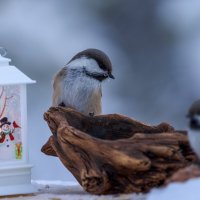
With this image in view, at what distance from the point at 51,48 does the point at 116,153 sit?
198 centimetres

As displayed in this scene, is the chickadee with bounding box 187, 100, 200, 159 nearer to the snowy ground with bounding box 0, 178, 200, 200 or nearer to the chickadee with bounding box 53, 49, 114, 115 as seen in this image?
the snowy ground with bounding box 0, 178, 200, 200

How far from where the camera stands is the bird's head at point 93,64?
3.20 meters

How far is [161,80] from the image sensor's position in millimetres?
4270

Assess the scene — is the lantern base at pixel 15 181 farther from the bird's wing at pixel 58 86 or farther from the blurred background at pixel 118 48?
the blurred background at pixel 118 48

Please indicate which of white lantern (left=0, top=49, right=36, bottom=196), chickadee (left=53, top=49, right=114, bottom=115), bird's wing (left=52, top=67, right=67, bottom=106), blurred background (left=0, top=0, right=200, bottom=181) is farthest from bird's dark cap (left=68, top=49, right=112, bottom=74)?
blurred background (left=0, top=0, right=200, bottom=181)

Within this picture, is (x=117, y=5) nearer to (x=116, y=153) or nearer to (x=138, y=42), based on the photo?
(x=138, y=42)

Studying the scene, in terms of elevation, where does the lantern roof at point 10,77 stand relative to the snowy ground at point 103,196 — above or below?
above

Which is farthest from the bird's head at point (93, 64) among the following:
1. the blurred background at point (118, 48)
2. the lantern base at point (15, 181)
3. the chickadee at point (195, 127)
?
the blurred background at point (118, 48)

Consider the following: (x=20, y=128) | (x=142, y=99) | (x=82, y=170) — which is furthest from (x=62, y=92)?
(x=142, y=99)

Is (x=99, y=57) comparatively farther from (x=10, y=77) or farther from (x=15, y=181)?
(x=15, y=181)

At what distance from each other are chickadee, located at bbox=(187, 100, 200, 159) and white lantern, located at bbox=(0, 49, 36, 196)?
0.67 m

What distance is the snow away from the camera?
7.59 feet

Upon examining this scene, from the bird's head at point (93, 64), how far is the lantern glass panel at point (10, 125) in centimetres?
32

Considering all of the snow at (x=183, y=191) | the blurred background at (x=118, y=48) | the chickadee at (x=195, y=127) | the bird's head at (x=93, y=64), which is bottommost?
the snow at (x=183, y=191)
